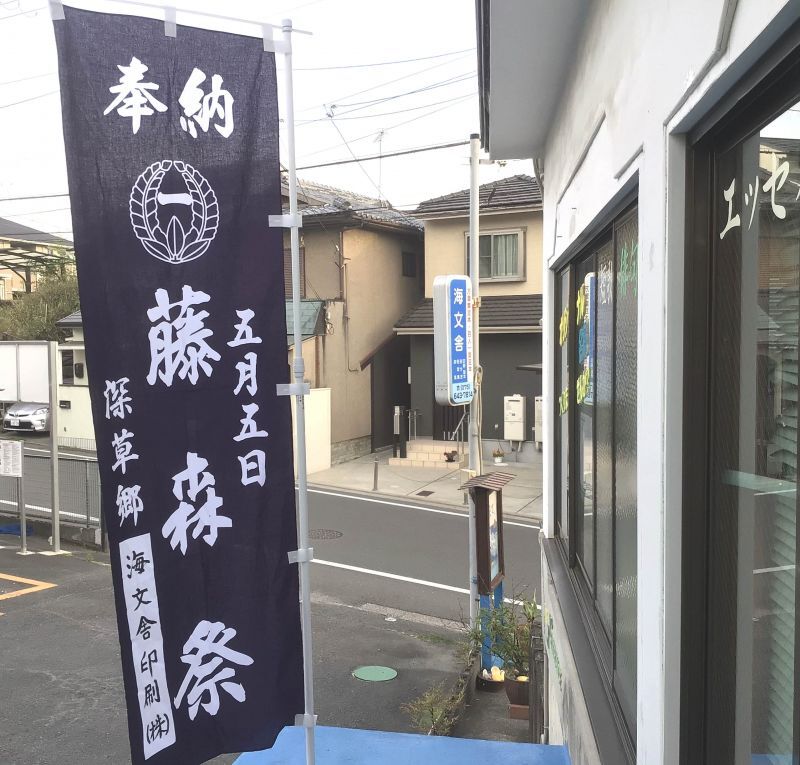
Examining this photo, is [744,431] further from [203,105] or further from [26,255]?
[26,255]

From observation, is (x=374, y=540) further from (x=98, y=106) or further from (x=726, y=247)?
(x=726, y=247)

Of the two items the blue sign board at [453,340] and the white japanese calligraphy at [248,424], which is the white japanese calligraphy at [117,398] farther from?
the blue sign board at [453,340]

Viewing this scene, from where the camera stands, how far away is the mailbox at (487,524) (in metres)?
7.06

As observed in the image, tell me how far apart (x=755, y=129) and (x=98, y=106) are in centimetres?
262

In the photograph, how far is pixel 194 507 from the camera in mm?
3238

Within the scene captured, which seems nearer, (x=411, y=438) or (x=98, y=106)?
(x=98, y=106)

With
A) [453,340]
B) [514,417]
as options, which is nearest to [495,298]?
A: [514,417]

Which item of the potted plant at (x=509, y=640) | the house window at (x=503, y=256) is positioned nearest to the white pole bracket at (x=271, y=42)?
the potted plant at (x=509, y=640)

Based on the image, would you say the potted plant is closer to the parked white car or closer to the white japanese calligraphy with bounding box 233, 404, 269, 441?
the white japanese calligraphy with bounding box 233, 404, 269, 441

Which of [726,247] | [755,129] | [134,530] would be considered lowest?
[134,530]

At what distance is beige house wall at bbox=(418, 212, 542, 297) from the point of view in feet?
65.4

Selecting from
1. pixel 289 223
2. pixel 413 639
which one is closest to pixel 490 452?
pixel 413 639

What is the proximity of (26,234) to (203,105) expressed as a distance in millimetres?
35235

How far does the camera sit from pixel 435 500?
1579 centimetres
